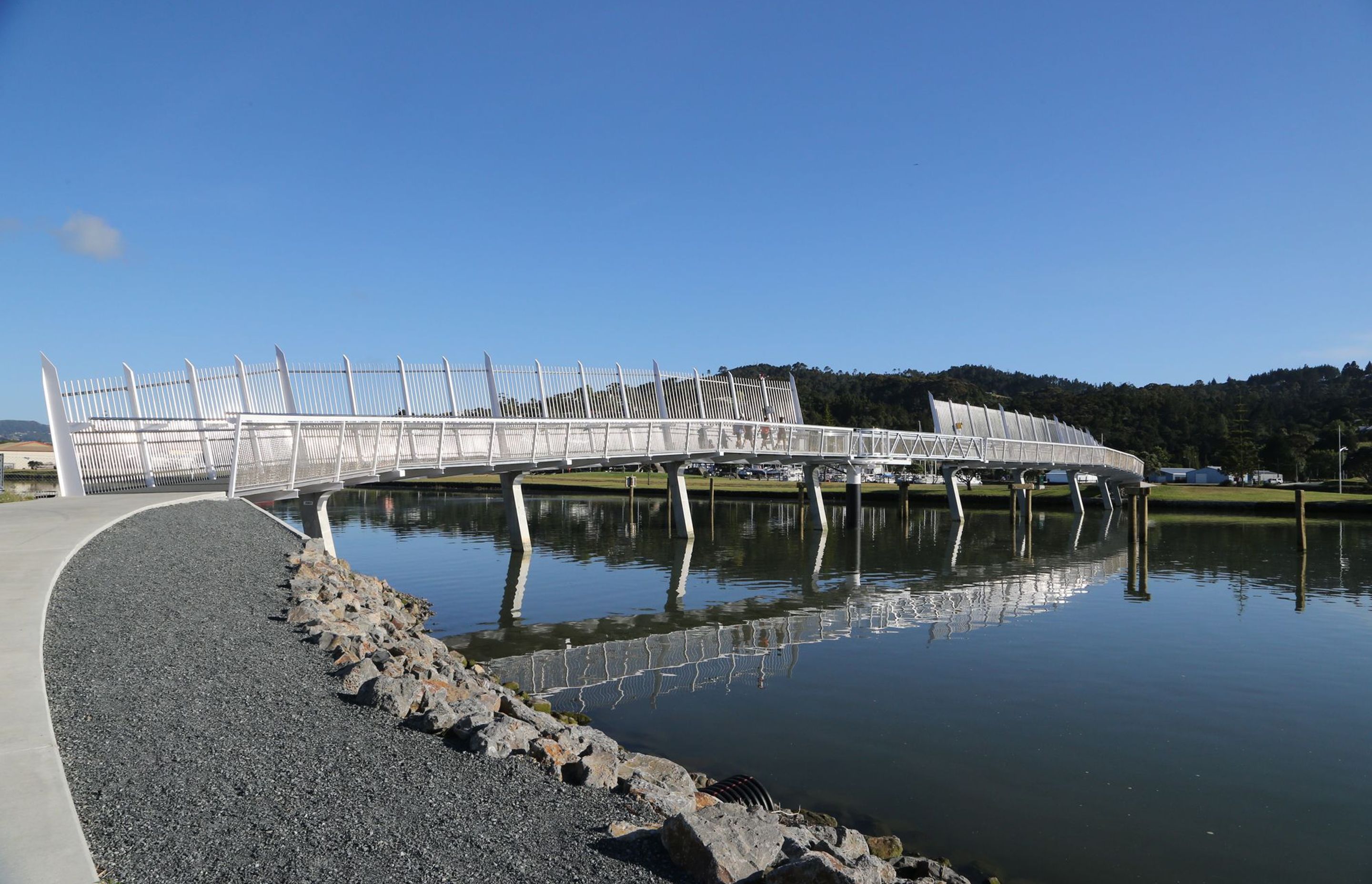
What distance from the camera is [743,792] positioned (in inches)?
352

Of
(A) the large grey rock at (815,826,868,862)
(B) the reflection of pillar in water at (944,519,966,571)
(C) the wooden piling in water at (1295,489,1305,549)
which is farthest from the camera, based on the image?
(C) the wooden piling in water at (1295,489,1305,549)

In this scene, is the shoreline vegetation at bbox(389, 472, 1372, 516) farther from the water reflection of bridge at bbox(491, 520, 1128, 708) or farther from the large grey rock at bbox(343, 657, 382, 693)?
the large grey rock at bbox(343, 657, 382, 693)

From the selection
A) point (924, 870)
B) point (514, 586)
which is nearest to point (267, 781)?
point (924, 870)

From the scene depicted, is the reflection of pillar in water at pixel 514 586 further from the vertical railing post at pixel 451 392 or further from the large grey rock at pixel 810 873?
the large grey rock at pixel 810 873

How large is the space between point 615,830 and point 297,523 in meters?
47.4

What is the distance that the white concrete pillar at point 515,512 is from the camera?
31344mm

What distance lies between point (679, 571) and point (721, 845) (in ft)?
80.9

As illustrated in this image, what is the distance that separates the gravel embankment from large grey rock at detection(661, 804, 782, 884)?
0.14m

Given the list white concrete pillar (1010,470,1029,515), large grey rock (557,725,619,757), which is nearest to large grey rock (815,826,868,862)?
large grey rock (557,725,619,757)

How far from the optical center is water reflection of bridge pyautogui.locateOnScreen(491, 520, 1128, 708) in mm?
14727

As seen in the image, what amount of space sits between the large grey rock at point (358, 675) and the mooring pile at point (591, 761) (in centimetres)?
1

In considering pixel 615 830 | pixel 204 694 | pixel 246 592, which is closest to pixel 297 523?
pixel 246 592

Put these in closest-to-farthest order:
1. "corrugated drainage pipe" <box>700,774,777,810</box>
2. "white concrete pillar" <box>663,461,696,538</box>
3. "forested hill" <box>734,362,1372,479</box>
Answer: "corrugated drainage pipe" <box>700,774,777,810</box> < "white concrete pillar" <box>663,461,696,538</box> < "forested hill" <box>734,362,1372,479</box>

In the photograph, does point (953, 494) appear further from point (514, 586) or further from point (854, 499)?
point (514, 586)
